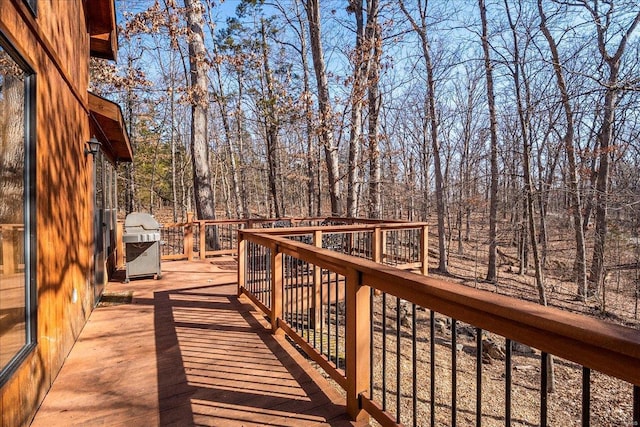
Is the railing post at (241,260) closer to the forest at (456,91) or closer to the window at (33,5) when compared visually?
the window at (33,5)

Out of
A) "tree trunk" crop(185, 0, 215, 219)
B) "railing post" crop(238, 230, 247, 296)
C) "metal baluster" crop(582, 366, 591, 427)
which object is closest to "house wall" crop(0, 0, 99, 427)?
"railing post" crop(238, 230, 247, 296)

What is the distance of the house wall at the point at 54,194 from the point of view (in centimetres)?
216

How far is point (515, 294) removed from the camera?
39.8ft

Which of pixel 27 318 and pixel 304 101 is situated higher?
pixel 304 101

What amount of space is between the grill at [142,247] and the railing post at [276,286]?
9.86 ft

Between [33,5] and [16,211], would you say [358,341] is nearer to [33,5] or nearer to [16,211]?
[16,211]

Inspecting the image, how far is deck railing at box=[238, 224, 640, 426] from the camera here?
3.79 feet

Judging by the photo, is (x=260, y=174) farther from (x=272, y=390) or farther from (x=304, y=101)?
(x=272, y=390)

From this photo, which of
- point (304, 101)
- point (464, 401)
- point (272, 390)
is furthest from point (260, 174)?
point (272, 390)

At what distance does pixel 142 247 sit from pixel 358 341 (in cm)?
483

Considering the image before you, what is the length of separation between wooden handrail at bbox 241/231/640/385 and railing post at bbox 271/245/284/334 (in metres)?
1.65

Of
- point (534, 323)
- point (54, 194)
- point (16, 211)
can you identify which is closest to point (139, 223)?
point (54, 194)

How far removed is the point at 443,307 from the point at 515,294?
12251mm

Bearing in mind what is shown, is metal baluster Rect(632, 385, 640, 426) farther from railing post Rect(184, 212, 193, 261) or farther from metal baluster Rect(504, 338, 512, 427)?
railing post Rect(184, 212, 193, 261)
